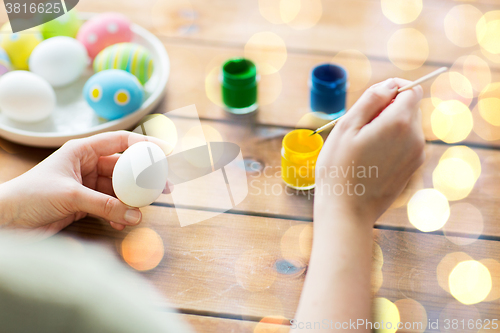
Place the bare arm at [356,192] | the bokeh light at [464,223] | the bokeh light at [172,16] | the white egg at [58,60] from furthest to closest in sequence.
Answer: the bokeh light at [172,16] < the white egg at [58,60] < the bokeh light at [464,223] < the bare arm at [356,192]

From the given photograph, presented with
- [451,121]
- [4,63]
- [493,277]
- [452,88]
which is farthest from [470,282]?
[4,63]

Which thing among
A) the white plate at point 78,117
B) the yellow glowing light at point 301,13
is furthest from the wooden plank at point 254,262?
the yellow glowing light at point 301,13

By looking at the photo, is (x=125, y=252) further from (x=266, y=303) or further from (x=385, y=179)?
(x=385, y=179)

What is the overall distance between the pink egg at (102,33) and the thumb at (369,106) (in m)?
0.73

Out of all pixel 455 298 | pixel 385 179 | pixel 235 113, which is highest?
pixel 385 179

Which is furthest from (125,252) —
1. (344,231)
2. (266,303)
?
(344,231)

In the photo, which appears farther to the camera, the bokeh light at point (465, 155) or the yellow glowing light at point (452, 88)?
the yellow glowing light at point (452, 88)

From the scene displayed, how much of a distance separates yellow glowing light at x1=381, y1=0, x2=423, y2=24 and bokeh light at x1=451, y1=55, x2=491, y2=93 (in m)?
0.21

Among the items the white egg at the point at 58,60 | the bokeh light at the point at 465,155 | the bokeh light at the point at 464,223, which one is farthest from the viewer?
the white egg at the point at 58,60

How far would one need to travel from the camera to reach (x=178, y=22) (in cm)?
128

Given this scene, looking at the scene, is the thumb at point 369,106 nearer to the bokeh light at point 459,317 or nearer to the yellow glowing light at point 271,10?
the bokeh light at point 459,317

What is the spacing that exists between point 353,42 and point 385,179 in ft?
2.20

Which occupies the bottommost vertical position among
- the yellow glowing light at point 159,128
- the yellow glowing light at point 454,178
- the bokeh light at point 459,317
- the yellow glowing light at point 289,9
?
the bokeh light at point 459,317

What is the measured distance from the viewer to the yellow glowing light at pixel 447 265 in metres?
0.76
